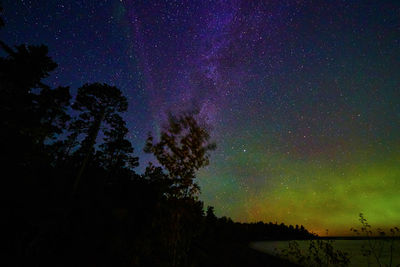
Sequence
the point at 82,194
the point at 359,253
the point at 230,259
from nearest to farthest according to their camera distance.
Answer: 1. the point at 82,194
2. the point at 230,259
3. the point at 359,253

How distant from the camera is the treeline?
24.0 feet

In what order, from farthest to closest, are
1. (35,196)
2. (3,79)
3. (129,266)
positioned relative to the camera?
(35,196) < (3,79) < (129,266)

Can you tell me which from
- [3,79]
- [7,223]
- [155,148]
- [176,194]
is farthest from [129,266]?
[3,79]

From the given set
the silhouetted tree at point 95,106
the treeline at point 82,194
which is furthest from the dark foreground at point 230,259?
the silhouetted tree at point 95,106

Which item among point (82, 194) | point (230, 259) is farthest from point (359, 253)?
point (82, 194)

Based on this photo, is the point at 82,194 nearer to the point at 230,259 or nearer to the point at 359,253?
the point at 230,259

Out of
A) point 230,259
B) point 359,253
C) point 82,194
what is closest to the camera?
point 82,194

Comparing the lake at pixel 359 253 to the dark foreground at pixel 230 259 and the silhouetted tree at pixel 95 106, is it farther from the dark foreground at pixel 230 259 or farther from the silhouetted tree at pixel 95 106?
the silhouetted tree at pixel 95 106

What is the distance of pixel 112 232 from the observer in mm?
13125

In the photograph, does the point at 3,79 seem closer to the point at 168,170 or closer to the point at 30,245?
the point at 30,245

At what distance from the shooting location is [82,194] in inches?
725

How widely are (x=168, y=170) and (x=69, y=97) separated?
16691 millimetres

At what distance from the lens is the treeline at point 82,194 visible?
7324 millimetres

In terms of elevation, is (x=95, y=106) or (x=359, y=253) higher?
(x=95, y=106)
